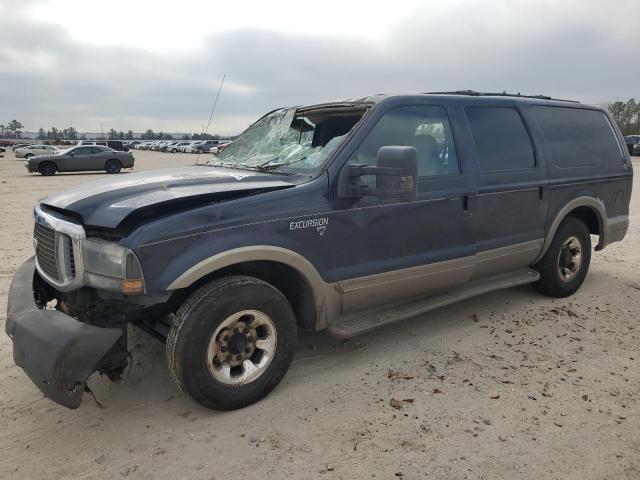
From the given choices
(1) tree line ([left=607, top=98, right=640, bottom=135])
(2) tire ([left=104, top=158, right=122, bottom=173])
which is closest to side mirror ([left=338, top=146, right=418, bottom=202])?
(2) tire ([left=104, top=158, right=122, bottom=173])

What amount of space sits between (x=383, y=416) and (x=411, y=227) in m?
1.41

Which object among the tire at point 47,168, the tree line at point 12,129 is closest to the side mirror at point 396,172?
the tire at point 47,168

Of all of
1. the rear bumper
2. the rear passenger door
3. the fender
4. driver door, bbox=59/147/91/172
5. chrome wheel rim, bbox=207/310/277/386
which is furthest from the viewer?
driver door, bbox=59/147/91/172

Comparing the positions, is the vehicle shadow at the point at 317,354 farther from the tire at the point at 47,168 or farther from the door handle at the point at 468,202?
the tire at the point at 47,168

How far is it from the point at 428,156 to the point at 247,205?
63.8 inches

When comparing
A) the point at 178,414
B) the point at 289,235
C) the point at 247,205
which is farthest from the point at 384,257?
the point at 178,414

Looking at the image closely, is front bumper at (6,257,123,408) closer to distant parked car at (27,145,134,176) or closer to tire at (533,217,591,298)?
tire at (533,217,591,298)

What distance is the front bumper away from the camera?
8.29 feet

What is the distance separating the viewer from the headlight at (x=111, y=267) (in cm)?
269

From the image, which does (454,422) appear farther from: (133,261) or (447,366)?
(133,261)

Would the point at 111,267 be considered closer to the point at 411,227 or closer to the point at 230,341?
the point at 230,341

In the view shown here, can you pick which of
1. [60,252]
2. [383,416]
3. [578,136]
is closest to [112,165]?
[578,136]

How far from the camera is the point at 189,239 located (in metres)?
2.83

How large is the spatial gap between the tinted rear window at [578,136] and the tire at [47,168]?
23039 mm
